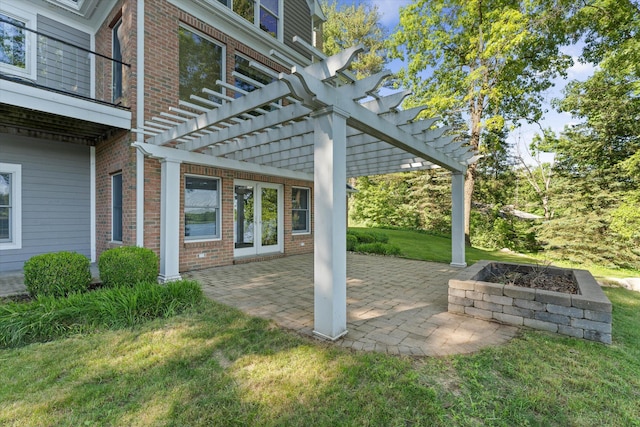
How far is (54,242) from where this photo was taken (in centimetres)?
632

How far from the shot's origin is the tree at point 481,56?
10042mm

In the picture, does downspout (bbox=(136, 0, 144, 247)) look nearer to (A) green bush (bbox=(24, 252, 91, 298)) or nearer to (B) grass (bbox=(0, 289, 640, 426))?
(A) green bush (bbox=(24, 252, 91, 298))

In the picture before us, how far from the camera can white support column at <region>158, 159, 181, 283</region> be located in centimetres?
531

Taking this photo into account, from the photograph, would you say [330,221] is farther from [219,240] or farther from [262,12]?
[262,12]

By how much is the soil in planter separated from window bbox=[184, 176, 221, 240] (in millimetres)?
5862

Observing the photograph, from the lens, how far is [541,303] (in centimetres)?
344

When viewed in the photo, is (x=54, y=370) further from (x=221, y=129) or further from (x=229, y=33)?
(x=229, y=33)

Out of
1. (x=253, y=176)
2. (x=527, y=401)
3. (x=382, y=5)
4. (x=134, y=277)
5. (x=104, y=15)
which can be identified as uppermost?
(x=382, y=5)

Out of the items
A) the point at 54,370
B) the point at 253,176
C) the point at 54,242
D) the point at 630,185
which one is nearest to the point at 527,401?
the point at 54,370

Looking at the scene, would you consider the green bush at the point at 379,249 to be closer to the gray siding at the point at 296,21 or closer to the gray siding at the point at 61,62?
the gray siding at the point at 296,21

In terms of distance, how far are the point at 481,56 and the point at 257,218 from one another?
33.7 ft

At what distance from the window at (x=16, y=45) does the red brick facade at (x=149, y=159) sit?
3.96ft

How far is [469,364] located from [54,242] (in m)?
8.17

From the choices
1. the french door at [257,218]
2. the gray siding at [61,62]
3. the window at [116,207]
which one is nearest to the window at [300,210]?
the french door at [257,218]
